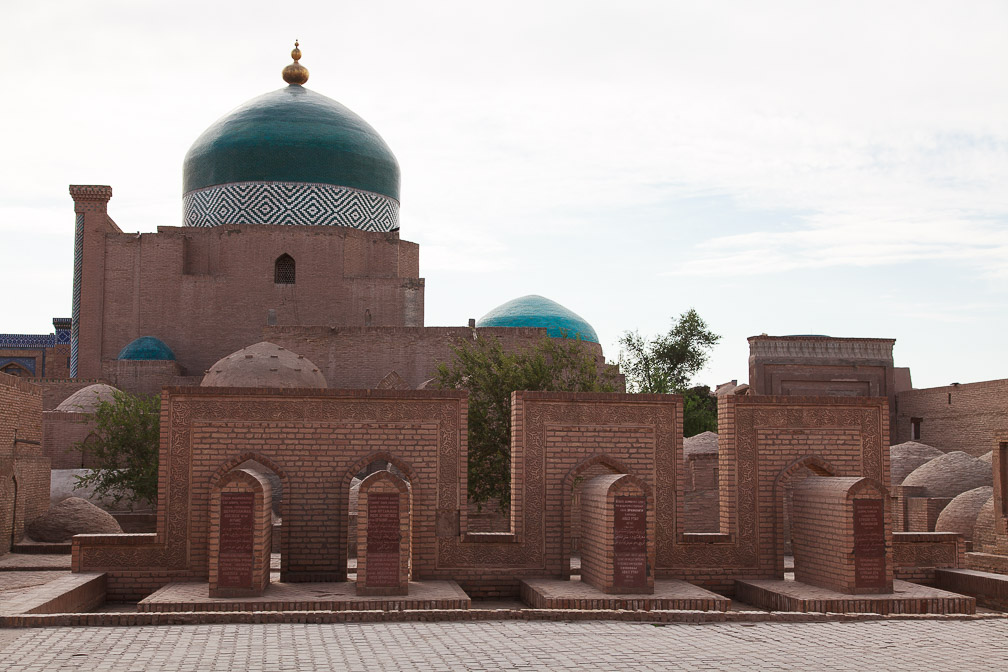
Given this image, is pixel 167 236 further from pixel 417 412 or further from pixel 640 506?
pixel 640 506

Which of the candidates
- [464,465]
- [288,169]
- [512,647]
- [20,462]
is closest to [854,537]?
[464,465]

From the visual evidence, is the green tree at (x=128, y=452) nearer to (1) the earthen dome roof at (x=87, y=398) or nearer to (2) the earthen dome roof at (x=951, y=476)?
(1) the earthen dome roof at (x=87, y=398)

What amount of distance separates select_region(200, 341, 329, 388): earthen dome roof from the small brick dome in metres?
10.7

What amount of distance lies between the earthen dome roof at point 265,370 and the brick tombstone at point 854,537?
11.1m

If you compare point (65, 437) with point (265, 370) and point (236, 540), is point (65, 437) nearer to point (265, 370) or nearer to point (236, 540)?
point (265, 370)

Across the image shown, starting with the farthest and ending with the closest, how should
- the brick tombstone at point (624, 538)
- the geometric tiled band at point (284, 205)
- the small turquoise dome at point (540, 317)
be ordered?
the small turquoise dome at point (540, 317) < the geometric tiled band at point (284, 205) < the brick tombstone at point (624, 538)

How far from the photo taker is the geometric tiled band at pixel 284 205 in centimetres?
2662

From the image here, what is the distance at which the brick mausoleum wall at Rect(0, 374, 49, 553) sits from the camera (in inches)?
531

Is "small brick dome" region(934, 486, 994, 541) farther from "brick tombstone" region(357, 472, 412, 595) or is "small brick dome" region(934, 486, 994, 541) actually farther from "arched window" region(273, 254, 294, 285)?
"arched window" region(273, 254, 294, 285)

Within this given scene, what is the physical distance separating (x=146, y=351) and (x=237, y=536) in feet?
57.7

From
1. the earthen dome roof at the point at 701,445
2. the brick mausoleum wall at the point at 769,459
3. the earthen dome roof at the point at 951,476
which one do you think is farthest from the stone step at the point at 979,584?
the earthen dome roof at the point at 701,445

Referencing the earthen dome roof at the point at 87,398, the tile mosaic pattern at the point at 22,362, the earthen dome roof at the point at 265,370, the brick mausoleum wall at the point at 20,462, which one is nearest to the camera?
the brick mausoleum wall at the point at 20,462

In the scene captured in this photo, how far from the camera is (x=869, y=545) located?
8.83m

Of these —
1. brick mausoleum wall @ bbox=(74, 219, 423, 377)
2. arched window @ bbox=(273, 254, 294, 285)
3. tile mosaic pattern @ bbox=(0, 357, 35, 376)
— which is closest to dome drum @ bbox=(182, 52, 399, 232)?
brick mausoleum wall @ bbox=(74, 219, 423, 377)
